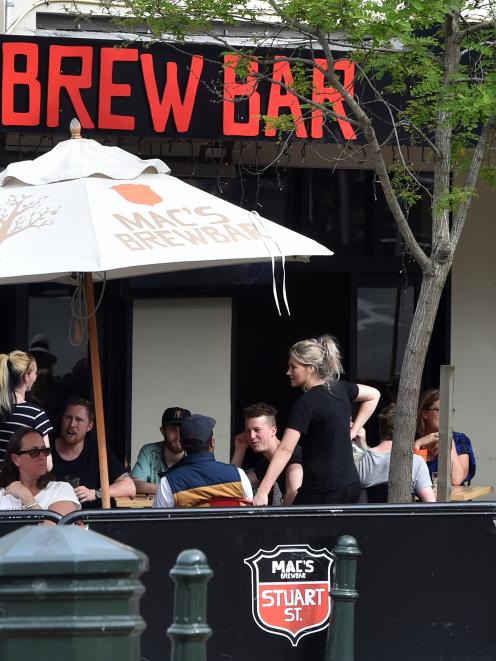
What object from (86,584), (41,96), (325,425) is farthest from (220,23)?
(86,584)

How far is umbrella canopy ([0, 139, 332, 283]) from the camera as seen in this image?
21.5 feet

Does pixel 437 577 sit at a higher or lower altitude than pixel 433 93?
lower

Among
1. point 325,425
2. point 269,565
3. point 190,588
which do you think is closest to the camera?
point 190,588

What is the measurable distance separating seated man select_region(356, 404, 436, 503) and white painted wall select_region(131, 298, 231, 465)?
3.10 metres

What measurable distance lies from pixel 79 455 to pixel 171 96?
2765 mm

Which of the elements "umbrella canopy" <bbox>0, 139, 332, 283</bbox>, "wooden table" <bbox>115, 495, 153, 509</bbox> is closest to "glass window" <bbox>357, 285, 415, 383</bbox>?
"wooden table" <bbox>115, 495, 153, 509</bbox>

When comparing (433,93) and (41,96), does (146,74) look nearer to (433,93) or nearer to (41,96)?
(41,96)

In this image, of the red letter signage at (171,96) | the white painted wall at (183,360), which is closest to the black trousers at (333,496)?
the red letter signage at (171,96)

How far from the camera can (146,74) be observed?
9.59 meters

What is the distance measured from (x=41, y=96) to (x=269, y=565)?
4.42 metres

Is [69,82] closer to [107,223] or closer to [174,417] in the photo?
[174,417]

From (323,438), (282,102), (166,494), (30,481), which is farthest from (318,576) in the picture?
(282,102)

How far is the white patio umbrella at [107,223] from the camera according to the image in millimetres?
6547

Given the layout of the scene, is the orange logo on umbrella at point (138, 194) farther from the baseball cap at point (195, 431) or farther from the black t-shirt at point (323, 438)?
the black t-shirt at point (323, 438)
